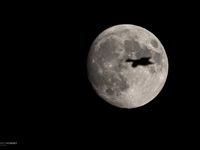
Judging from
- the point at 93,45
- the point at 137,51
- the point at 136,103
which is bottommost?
the point at 136,103

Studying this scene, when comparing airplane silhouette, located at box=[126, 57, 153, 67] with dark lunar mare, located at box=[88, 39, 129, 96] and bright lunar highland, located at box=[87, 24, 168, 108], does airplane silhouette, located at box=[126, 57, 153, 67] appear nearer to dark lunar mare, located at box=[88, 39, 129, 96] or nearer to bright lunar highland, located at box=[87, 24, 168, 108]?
bright lunar highland, located at box=[87, 24, 168, 108]

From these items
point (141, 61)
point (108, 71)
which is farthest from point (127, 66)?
point (108, 71)

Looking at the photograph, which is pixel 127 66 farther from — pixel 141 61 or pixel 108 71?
pixel 108 71

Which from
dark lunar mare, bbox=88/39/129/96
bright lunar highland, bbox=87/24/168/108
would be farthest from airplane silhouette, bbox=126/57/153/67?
dark lunar mare, bbox=88/39/129/96

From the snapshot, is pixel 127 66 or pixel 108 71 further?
→ pixel 108 71

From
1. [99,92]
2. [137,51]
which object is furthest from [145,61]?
[99,92]

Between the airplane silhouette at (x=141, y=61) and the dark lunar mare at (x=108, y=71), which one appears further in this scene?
the dark lunar mare at (x=108, y=71)

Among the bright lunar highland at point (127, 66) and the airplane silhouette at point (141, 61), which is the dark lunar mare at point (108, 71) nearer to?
the bright lunar highland at point (127, 66)

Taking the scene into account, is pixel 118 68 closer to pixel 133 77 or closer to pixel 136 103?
Answer: pixel 133 77

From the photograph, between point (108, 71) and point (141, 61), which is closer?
point (141, 61)

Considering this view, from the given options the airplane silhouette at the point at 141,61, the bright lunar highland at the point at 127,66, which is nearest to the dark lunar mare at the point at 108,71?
the bright lunar highland at the point at 127,66

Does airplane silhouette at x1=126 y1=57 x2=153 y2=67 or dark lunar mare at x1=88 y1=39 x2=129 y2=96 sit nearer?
airplane silhouette at x1=126 y1=57 x2=153 y2=67
